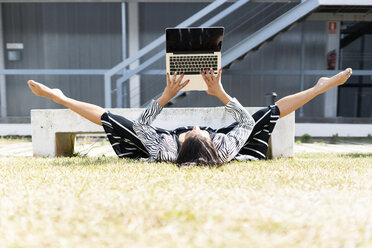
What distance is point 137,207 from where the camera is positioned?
104 centimetres

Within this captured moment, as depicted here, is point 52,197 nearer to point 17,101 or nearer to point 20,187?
point 20,187

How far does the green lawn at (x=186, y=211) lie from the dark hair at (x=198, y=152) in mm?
342

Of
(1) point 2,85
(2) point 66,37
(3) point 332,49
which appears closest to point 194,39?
(2) point 66,37

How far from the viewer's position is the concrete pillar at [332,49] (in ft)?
26.6

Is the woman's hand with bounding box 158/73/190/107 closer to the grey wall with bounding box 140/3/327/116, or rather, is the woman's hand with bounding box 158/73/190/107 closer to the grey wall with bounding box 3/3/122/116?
the grey wall with bounding box 140/3/327/116

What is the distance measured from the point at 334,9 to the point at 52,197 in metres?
8.64

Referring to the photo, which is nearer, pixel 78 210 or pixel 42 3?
pixel 78 210

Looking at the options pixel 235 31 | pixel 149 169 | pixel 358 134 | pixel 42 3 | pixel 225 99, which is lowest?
pixel 358 134

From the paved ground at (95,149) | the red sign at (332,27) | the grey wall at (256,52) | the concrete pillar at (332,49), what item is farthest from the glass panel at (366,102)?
the paved ground at (95,149)

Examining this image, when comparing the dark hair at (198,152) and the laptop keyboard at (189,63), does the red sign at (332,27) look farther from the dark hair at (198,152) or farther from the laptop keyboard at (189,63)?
the dark hair at (198,152)

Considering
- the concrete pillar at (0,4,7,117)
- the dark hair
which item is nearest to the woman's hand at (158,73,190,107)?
the dark hair

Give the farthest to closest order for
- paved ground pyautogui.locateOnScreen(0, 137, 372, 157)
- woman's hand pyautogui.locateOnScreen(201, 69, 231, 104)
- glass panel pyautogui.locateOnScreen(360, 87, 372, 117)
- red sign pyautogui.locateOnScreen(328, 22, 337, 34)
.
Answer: glass panel pyautogui.locateOnScreen(360, 87, 372, 117) < red sign pyautogui.locateOnScreen(328, 22, 337, 34) < paved ground pyautogui.locateOnScreen(0, 137, 372, 157) < woman's hand pyautogui.locateOnScreen(201, 69, 231, 104)

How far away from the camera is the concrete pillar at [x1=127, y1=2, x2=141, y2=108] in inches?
309

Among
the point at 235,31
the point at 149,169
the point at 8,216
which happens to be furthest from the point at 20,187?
the point at 235,31
